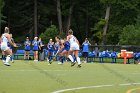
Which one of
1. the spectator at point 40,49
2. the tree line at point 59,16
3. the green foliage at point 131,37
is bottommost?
the spectator at point 40,49

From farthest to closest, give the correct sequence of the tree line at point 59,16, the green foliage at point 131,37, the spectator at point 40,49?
the tree line at point 59,16, the green foliage at point 131,37, the spectator at point 40,49

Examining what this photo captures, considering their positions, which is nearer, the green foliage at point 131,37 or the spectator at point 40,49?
the spectator at point 40,49

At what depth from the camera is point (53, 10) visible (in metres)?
78.0

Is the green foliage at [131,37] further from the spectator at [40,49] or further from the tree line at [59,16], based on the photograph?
the tree line at [59,16]

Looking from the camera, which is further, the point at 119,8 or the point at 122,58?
the point at 119,8

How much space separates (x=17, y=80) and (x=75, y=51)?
1048cm

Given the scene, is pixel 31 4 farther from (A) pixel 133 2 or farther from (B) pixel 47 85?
(B) pixel 47 85

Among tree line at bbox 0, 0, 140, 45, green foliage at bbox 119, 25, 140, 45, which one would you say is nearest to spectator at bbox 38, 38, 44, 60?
green foliage at bbox 119, 25, 140, 45

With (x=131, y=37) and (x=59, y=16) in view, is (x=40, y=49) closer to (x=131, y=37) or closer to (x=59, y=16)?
(x=131, y=37)

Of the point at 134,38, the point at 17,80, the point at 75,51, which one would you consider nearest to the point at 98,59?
the point at 134,38

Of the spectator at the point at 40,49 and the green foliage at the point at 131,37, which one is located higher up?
the green foliage at the point at 131,37

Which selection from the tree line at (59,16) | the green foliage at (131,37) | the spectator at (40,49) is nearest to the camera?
the spectator at (40,49)

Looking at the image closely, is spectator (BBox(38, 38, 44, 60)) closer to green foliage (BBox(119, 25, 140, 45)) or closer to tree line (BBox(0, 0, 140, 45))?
green foliage (BBox(119, 25, 140, 45))

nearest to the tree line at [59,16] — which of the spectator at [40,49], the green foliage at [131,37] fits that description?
the green foliage at [131,37]
